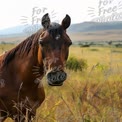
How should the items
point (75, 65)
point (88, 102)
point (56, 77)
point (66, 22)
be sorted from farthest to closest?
point (75, 65)
point (66, 22)
point (56, 77)
point (88, 102)

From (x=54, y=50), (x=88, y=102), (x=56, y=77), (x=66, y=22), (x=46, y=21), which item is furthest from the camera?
(x=66, y=22)

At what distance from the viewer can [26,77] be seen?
4.56 m

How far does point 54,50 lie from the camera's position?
4.00 m

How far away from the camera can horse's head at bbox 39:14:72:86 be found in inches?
152

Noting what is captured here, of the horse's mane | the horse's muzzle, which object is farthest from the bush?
the horse's muzzle

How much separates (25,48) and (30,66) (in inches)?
9.4

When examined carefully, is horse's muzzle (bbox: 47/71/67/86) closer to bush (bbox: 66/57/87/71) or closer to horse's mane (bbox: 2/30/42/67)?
horse's mane (bbox: 2/30/42/67)

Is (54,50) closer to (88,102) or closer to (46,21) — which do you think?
(46,21)

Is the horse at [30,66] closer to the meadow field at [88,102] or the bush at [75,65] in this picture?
the meadow field at [88,102]

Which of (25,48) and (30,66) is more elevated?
(25,48)

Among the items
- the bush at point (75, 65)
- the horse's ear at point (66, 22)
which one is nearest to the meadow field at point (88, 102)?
the horse's ear at point (66, 22)

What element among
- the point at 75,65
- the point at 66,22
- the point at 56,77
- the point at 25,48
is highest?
the point at 66,22

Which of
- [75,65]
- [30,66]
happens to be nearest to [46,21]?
[30,66]

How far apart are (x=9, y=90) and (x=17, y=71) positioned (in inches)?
10.9
